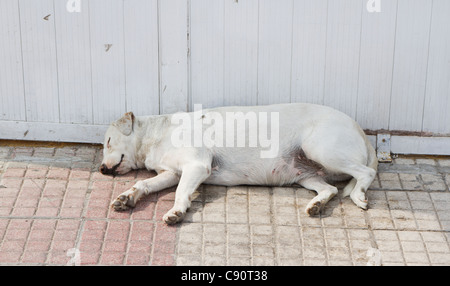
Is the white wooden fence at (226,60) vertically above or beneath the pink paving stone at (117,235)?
above

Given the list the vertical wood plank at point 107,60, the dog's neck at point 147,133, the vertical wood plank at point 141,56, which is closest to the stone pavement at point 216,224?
the dog's neck at point 147,133

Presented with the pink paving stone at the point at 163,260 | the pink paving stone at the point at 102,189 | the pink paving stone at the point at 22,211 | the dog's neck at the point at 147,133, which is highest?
the dog's neck at the point at 147,133

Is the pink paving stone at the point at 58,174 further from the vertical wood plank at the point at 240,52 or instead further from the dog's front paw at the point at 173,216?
the vertical wood plank at the point at 240,52

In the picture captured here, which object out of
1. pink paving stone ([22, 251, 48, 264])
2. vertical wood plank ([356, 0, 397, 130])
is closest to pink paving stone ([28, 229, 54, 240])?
pink paving stone ([22, 251, 48, 264])

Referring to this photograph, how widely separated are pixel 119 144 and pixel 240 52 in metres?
1.41

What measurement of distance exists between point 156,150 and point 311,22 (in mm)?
1834

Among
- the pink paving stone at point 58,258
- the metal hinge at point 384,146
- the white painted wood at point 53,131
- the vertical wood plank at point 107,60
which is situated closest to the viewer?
the pink paving stone at point 58,258

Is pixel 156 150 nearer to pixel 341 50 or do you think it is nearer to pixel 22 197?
pixel 22 197

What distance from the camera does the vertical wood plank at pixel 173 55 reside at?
6.62 metres

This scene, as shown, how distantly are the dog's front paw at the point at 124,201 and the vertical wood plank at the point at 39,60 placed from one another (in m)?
1.56

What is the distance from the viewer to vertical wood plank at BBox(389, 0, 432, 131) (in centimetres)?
655

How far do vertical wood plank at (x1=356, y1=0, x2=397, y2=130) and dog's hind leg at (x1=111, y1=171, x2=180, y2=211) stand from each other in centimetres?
193

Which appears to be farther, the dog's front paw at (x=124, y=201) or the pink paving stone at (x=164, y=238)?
the dog's front paw at (x=124, y=201)

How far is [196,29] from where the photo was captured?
6.69 m
